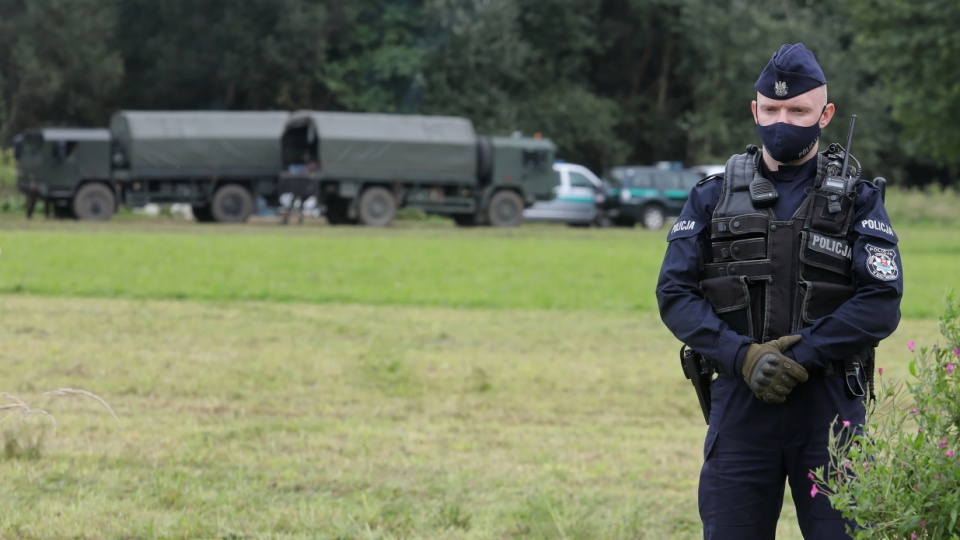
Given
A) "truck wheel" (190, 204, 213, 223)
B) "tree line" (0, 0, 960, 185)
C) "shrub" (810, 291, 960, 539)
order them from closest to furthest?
"shrub" (810, 291, 960, 539)
"truck wheel" (190, 204, 213, 223)
"tree line" (0, 0, 960, 185)

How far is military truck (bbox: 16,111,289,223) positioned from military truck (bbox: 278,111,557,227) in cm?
106

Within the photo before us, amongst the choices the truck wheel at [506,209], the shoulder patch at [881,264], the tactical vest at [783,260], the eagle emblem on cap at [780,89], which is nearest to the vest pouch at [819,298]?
the tactical vest at [783,260]

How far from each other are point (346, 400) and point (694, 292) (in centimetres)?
649

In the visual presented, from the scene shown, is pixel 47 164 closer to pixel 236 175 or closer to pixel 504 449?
pixel 236 175

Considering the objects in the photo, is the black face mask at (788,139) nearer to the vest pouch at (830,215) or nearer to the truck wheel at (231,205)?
the vest pouch at (830,215)

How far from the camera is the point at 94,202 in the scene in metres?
38.0

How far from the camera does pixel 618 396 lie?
10.9 metres

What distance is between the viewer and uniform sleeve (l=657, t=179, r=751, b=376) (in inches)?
155

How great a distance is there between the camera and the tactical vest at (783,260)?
3.97 m

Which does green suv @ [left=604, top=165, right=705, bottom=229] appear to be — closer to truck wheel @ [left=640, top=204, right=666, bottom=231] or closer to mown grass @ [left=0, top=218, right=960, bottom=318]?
truck wheel @ [left=640, top=204, right=666, bottom=231]

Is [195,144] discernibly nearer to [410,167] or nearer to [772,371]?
[410,167]

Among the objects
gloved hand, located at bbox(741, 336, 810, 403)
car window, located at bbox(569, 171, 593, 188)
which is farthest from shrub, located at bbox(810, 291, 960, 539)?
car window, located at bbox(569, 171, 593, 188)

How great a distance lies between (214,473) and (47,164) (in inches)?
1259

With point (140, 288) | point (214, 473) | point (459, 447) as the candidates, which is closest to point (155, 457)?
point (214, 473)
